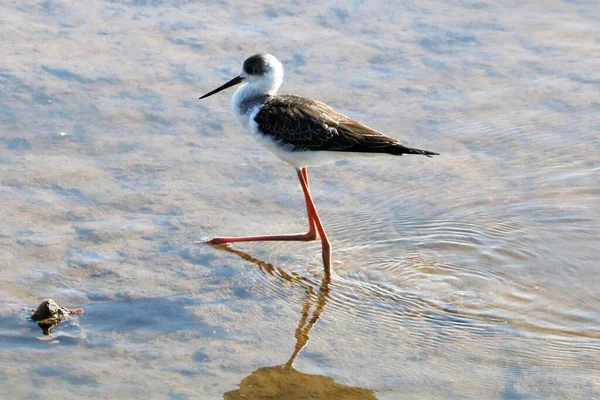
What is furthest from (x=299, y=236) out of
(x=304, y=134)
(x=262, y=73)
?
(x=262, y=73)

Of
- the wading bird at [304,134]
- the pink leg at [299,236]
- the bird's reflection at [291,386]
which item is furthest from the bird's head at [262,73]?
the bird's reflection at [291,386]

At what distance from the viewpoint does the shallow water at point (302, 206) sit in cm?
560

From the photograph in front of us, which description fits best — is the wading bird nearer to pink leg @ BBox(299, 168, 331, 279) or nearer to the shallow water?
pink leg @ BBox(299, 168, 331, 279)

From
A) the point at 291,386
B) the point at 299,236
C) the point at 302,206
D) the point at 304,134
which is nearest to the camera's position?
the point at 291,386

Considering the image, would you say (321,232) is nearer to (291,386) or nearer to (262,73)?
(262,73)

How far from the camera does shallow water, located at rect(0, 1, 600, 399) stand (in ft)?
18.4

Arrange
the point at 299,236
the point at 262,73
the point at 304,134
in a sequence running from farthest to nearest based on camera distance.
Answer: the point at 262,73 → the point at 299,236 → the point at 304,134

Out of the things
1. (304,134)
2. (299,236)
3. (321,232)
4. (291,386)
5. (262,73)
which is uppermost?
(262,73)

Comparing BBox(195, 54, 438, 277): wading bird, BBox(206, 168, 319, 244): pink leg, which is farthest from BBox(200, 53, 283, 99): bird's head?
BBox(206, 168, 319, 244): pink leg

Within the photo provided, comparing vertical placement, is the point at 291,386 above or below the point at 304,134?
below

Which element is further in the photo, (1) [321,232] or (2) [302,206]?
(2) [302,206]

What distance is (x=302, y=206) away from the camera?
755cm

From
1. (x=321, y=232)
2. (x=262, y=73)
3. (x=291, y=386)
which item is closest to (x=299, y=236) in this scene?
(x=321, y=232)

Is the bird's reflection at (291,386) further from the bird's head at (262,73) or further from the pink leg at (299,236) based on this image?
the bird's head at (262,73)
